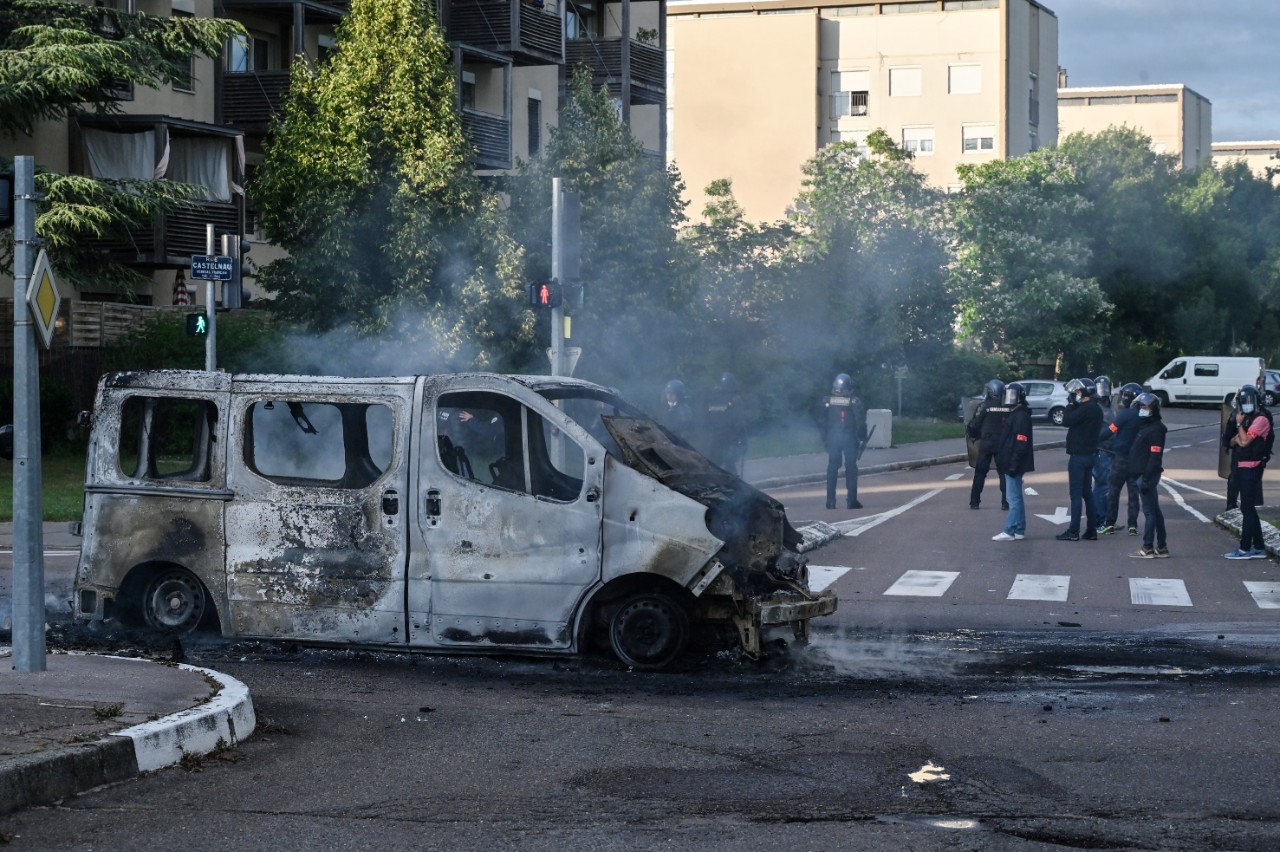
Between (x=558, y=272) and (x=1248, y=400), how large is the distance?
814 cm

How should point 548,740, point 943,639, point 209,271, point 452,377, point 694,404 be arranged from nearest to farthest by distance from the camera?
point 548,740
point 452,377
point 943,639
point 209,271
point 694,404

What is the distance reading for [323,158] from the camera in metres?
25.1

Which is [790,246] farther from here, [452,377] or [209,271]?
[452,377]

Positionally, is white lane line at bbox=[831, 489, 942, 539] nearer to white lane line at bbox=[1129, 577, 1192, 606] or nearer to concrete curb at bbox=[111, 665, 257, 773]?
white lane line at bbox=[1129, 577, 1192, 606]

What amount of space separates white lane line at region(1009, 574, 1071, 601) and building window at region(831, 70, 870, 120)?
66268 mm

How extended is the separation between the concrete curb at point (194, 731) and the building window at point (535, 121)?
125ft

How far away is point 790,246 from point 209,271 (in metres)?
9.77

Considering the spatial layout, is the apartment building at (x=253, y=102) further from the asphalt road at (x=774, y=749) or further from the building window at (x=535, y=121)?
the asphalt road at (x=774, y=749)

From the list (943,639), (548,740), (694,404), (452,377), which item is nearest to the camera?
(548,740)

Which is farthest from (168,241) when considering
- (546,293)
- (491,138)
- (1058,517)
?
(1058,517)

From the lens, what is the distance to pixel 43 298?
8.32 meters

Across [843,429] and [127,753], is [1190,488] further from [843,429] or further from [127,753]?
[127,753]

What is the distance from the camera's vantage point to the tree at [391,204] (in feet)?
83.3

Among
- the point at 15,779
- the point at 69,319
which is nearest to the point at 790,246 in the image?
the point at 69,319
